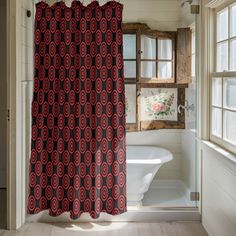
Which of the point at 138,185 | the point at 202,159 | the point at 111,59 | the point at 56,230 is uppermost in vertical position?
the point at 111,59

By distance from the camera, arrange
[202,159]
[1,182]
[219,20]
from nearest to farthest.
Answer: [219,20], [202,159], [1,182]

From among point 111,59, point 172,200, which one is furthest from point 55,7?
point 172,200

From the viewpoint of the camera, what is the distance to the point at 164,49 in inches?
174

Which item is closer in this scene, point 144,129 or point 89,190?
point 89,190

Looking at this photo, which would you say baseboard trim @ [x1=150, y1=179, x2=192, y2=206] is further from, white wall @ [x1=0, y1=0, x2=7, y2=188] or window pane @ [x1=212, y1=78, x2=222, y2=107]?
white wall @ [x1=0, y1=0, x2=7, y2=188]

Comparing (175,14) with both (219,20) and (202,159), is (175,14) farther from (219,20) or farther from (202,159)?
(202,159)

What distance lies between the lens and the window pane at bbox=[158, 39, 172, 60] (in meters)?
4.41

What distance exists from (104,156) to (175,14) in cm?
169

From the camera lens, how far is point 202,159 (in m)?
3.89

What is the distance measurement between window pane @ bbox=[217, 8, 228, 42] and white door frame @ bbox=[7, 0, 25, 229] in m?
1.73

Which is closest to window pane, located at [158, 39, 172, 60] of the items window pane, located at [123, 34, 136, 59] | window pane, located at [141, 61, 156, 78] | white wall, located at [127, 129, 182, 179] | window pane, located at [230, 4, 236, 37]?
window pane, located at [141, 61, 156, 78]

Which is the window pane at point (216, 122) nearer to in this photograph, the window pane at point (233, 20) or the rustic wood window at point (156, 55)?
the window pane at point (233, 20)

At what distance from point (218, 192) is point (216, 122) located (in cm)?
68

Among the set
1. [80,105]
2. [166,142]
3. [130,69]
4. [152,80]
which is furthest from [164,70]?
[80,105]
